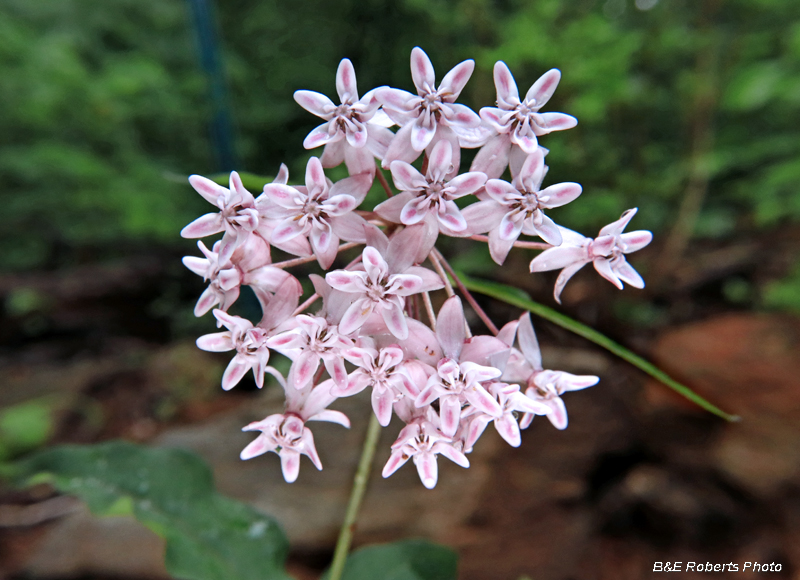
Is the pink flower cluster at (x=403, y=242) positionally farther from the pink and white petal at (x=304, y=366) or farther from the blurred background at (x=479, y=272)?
the blurred background at (x=479, y=272)

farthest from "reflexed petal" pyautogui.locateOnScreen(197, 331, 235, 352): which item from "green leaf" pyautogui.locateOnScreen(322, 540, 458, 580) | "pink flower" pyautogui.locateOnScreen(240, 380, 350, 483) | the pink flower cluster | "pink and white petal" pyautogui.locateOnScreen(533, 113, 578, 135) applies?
"green leaf" pyautogui.locateOnScreen(322, 540, 458, 580)

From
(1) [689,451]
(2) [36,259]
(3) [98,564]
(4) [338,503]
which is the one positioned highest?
(2) [36,259]

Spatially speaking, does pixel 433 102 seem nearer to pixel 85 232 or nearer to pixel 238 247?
pixel 238 247

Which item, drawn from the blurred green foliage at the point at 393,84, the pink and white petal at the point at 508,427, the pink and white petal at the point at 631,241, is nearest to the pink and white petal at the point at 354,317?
the pink and white petal at the point at 508,427

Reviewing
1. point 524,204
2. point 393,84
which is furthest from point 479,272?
point 524,204

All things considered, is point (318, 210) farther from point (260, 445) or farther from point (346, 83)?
point (260, 445)

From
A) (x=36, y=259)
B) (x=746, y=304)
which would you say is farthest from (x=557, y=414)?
(x=36, y=259)

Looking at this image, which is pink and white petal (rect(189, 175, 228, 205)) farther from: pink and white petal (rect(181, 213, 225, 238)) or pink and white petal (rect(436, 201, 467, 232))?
pink and white petal (rect(436, 201, 467, 232))
